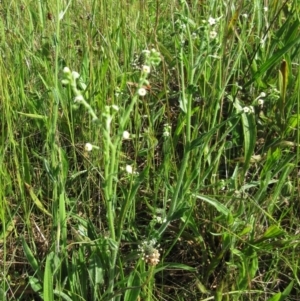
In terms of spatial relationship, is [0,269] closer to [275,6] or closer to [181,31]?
[181,31]

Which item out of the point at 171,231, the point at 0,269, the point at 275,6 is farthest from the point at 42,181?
the point at 275,6

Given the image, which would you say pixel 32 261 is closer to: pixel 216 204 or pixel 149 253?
pixel 149 253

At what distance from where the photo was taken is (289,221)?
147 cm

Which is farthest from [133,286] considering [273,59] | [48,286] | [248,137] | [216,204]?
[273,59]

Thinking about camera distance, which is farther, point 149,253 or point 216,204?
point 216,204

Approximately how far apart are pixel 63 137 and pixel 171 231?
1.58 ft

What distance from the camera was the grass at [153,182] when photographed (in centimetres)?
124

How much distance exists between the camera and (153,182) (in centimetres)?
154

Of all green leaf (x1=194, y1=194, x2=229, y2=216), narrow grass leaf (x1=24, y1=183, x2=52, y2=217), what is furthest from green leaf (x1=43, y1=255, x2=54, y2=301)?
green leaf (x1=194, y1=194, x2=229, y2=216)

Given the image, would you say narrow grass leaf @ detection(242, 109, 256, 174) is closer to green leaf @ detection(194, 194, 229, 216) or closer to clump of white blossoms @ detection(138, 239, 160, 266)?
green leaf @ detection(194, 194, 229, 216)

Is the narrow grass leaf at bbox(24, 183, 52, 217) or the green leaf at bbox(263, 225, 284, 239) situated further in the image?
the narrow grass leaf at bbox(24, 183, 52, 217)

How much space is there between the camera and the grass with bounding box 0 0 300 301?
124 centimetres

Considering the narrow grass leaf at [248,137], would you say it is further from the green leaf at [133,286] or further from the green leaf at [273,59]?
the green leaf at [133,286]

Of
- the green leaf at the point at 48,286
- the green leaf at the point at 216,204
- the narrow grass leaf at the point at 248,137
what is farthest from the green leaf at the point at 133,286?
the narrow grass leaf at the point at 248,137
